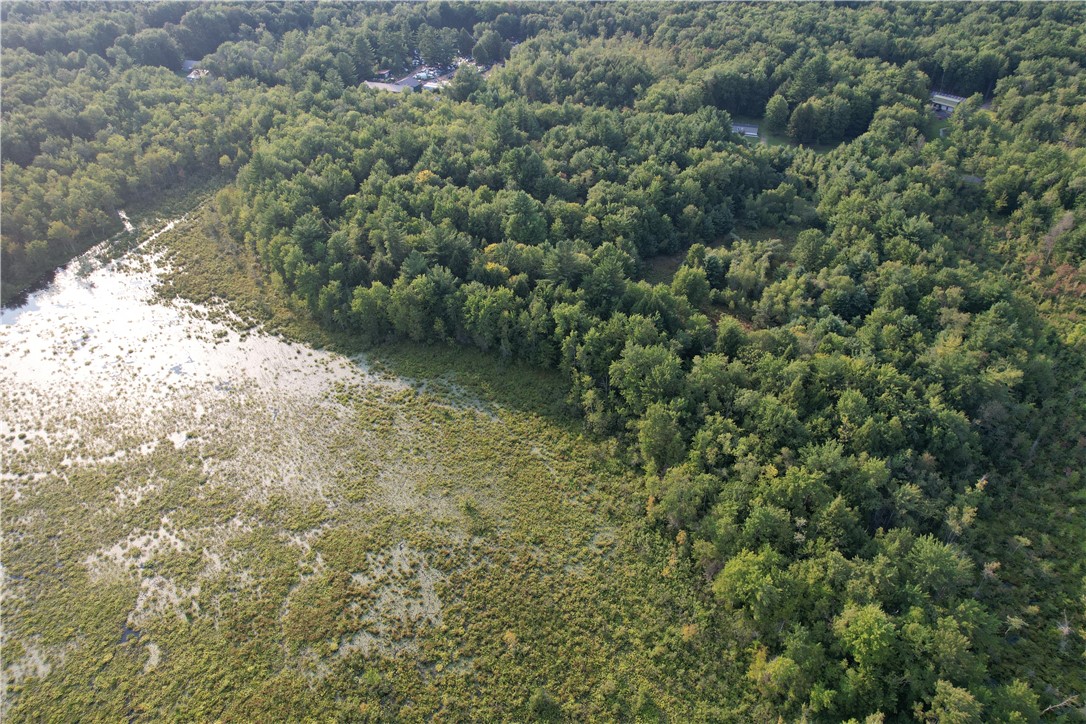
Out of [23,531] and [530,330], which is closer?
[23,531]

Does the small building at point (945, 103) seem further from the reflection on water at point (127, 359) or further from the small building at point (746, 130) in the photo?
the reflection on water at point (127, 359)

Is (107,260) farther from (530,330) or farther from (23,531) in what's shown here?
(530,330)

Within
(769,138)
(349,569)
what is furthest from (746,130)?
(349,569)

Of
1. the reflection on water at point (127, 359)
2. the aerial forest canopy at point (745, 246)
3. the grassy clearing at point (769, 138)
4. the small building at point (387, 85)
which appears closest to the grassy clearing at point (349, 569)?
the reflection on water at point (127, 359)

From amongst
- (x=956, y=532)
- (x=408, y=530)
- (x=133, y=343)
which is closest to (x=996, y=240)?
(x=956, y=532)

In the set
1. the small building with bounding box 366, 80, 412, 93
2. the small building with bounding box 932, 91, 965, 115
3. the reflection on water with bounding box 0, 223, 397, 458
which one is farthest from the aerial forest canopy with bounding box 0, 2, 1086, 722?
the reflection on water with bounding box 0, 223, 397, 458

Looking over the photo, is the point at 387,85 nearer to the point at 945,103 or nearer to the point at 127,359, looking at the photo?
the point at 127,359
